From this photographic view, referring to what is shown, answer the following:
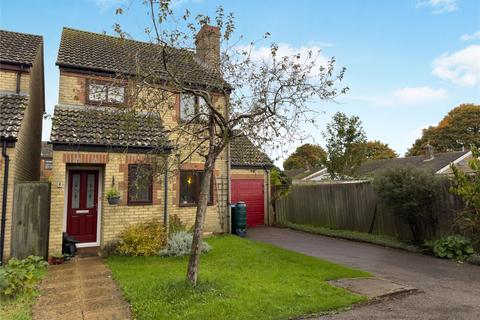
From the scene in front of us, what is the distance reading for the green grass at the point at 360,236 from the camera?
418 inches

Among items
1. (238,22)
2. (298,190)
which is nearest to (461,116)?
(298,190)

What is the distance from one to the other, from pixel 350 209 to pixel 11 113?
497 inches

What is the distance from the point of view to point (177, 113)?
486 inches

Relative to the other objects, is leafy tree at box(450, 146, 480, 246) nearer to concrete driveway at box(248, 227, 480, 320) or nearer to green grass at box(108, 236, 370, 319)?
concrete driveway at box(248, 227, 480, 320)

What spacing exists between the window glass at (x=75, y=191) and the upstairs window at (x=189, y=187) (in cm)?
330

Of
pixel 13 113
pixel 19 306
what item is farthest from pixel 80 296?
pixel 13 113

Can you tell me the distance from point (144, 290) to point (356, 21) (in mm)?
9415

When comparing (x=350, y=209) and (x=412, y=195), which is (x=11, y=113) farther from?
(x=350, y=209)

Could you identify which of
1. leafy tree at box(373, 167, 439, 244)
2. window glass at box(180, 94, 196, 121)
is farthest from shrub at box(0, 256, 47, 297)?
leafy tree at box(373, 167, 439, 244)

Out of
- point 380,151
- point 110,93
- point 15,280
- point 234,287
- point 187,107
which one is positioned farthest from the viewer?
point 380,151

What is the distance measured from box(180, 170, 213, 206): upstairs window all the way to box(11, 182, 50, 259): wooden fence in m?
4.20

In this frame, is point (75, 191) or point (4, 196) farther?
point (75, 191)

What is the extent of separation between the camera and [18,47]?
36.1ft

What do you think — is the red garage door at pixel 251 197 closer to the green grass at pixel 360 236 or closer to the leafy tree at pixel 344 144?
the green grass at pixel 360 236
